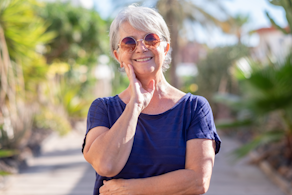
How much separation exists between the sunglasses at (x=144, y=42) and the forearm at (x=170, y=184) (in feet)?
2.03

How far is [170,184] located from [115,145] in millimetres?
311

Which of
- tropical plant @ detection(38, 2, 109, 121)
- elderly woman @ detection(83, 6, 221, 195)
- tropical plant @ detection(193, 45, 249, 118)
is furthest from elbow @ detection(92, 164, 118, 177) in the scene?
tropical plant @ detection(193, 45, 249, 118)

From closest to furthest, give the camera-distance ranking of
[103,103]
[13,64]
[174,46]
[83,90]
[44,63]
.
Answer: [103,103] → [13,64] → [44,63] → [174,46] → [83,90]

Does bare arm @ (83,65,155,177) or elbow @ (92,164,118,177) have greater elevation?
bare arm @ (83,65,155,177)

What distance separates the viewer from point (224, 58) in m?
12.5

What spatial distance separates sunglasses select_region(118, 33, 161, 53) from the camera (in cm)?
→ 159

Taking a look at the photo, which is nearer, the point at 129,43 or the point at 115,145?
the point at 115,145

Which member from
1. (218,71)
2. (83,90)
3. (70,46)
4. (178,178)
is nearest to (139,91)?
(178,178)

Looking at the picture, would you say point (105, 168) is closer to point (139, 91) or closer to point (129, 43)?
Answer: point (139, 91)

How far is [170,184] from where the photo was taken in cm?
151

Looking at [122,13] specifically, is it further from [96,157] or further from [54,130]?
[54,130]

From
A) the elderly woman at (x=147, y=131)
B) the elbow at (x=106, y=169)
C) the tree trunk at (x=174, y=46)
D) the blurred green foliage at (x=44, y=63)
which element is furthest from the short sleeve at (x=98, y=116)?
the tree trunk at (x=174, y=46)

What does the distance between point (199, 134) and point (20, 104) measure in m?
6.49

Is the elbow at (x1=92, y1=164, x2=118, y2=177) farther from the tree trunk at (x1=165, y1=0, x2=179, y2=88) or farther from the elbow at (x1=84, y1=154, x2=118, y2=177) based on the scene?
the tree trunk at (x1=165, y1=0, x2=179, y2=88)
